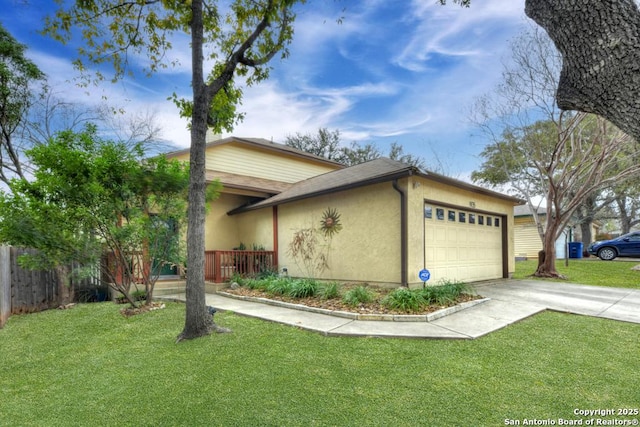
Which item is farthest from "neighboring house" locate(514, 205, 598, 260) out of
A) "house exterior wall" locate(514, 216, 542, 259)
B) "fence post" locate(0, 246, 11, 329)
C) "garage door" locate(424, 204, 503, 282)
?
"fence post" locate(0, 246, 11, 329)

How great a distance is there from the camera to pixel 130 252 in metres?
7.05

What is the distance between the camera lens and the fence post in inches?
245

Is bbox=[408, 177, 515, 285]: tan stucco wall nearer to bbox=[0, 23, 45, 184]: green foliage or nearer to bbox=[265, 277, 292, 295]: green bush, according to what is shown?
bbox=[265, 277, 292, 295]: green bush

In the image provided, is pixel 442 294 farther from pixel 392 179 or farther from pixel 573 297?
pixel 573 297

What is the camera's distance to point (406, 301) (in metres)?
5.80

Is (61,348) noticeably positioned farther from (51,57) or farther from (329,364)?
(51,57)

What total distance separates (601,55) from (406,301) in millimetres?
4700

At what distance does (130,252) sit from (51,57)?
756 centimetres

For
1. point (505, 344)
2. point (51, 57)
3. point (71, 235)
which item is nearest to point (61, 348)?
point (71, 235)

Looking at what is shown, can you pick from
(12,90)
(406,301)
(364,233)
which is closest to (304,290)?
(364,233)

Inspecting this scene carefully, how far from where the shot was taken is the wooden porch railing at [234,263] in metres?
9.60

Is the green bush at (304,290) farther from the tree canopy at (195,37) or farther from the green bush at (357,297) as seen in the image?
the tree canopy at (195,37)

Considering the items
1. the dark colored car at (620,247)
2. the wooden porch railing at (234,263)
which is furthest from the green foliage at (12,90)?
the dark colored car at (620,247)

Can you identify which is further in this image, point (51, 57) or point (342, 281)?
point (51, 57)
